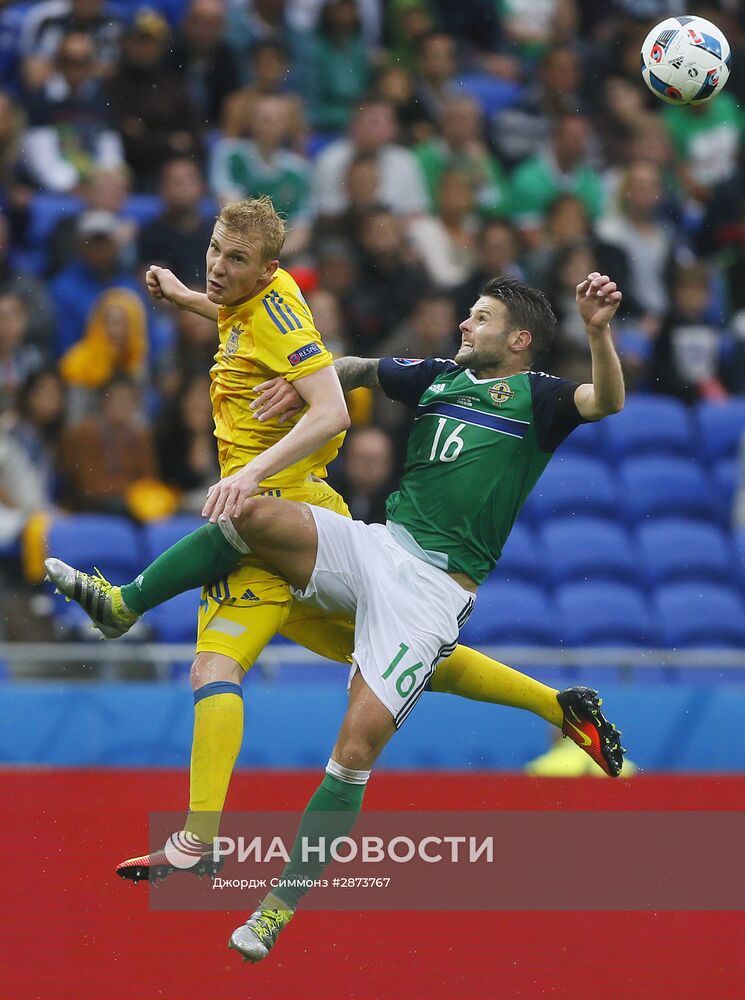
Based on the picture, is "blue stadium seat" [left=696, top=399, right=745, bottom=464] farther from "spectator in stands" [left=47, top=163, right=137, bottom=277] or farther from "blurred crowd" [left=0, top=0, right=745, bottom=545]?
"spectator in stands" [left=47, top=163, right=137, bottom=277]

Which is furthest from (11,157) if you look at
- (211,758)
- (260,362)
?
(211,758)

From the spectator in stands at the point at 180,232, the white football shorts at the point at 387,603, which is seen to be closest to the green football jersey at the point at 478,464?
the white football shorts at the point at 387,603

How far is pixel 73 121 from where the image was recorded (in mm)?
11773

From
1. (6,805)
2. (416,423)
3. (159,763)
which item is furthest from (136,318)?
(416,423)

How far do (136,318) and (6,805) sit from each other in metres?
3.63

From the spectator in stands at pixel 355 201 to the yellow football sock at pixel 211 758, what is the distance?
564cm

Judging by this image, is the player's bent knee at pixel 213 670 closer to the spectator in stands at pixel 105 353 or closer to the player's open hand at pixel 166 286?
the player's open hand at pixel 166 286

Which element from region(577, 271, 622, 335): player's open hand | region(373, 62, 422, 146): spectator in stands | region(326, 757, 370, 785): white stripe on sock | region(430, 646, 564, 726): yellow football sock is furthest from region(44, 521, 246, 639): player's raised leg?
region(373, 62, 422, 146): spectator in stands

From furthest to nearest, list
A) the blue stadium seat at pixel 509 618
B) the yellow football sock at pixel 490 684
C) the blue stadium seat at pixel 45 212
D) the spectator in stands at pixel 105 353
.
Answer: the blue stadium seat at pixel 45 212
the spectator in stands at pixel 105 353
the blue stadium seat at pixel 509 618
the yellow football sock at pixel 490 684

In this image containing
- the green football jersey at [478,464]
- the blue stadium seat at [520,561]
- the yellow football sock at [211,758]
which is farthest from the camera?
the blue stadium seat at [520,561]

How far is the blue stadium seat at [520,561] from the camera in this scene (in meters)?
9.84

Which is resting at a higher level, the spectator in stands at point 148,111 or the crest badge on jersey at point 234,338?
the crest badge on jersey at point 234,338

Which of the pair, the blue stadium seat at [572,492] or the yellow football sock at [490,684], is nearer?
the yellow football sock at [490,684]

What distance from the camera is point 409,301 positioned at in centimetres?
1077
